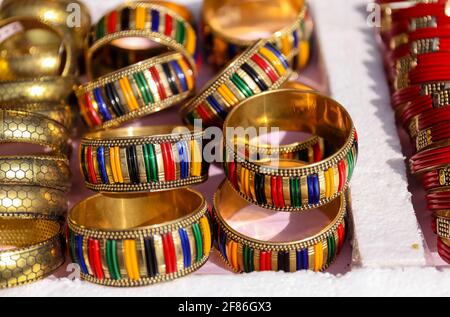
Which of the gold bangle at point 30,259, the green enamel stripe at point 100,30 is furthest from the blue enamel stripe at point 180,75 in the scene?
the gold bangle at point 30,259

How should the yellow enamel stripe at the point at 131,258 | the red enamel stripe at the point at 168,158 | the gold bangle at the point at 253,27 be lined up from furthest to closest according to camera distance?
the gold bangle at the point at 253,27 < the red enamel stripe at the point at 168,158 < the yellow enamel stripe at the point at 131,258

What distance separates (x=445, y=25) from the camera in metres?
1.85

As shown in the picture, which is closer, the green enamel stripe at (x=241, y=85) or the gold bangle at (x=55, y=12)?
the green enamel stripe at (x=241, y=85)

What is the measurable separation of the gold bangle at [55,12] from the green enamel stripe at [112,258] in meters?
0.69

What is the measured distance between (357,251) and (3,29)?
1.08 m

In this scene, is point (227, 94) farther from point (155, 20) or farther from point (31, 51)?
point (31, 51)

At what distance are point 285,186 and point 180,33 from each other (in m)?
0.57

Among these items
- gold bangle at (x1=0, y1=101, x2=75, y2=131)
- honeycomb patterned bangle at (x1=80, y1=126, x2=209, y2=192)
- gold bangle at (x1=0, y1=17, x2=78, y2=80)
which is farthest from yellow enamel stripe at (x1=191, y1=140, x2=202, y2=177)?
gold bangle at (x1=0, y1=17, x2=78, y2=80)

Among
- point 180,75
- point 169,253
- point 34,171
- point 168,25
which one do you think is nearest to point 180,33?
point 168,25

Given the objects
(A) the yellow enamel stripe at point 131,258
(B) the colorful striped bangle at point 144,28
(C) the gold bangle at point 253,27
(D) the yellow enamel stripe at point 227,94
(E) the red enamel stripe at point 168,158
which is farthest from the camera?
(C) the gold bangle at point 253,27

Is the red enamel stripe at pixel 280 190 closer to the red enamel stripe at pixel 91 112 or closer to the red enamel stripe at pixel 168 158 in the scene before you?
the red enamel stripe at pixel 168 158

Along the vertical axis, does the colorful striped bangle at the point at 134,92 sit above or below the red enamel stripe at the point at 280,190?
above

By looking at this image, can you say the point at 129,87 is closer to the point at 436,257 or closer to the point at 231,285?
the point at 231,285

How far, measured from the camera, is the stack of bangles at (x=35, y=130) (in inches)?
62.8
